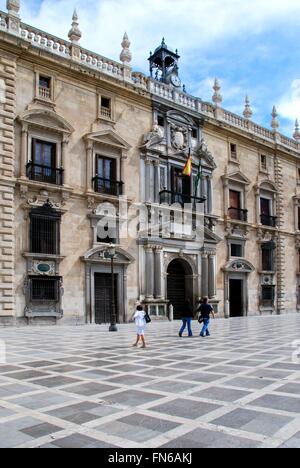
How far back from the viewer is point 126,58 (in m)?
25.0

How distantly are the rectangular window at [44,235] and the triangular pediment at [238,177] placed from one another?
12860mm

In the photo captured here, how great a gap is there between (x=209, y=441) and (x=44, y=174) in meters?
17.7

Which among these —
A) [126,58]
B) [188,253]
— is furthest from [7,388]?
[126,58]

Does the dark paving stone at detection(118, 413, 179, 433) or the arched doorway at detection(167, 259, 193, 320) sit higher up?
the arched doorway at detection(167, 259, 193, 320)

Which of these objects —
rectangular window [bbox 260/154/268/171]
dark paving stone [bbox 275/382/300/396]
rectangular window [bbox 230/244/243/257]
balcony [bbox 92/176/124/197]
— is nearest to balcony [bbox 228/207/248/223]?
rectangular window [bbox 230/244/243/257]

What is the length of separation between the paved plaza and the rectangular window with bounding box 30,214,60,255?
27.4 feet

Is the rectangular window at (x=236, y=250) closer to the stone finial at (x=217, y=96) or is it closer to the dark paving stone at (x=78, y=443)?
the stone finial at (x=217, y=96)

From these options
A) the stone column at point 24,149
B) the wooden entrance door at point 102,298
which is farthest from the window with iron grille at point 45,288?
the stone column at point 24,149

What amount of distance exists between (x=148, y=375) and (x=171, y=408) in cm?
243

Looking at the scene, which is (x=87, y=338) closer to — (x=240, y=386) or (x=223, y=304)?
(x=240, y=386)

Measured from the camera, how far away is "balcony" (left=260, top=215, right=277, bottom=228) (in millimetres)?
31969

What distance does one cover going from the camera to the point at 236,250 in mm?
Answer: 29734

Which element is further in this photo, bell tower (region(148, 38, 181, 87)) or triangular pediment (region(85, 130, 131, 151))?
bell tower (region(148, 38, 181, 87))

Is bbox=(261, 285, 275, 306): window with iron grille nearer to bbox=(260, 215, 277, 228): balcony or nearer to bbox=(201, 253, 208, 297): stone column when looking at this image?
bbox=(260, 215, 277, 228): balcony
